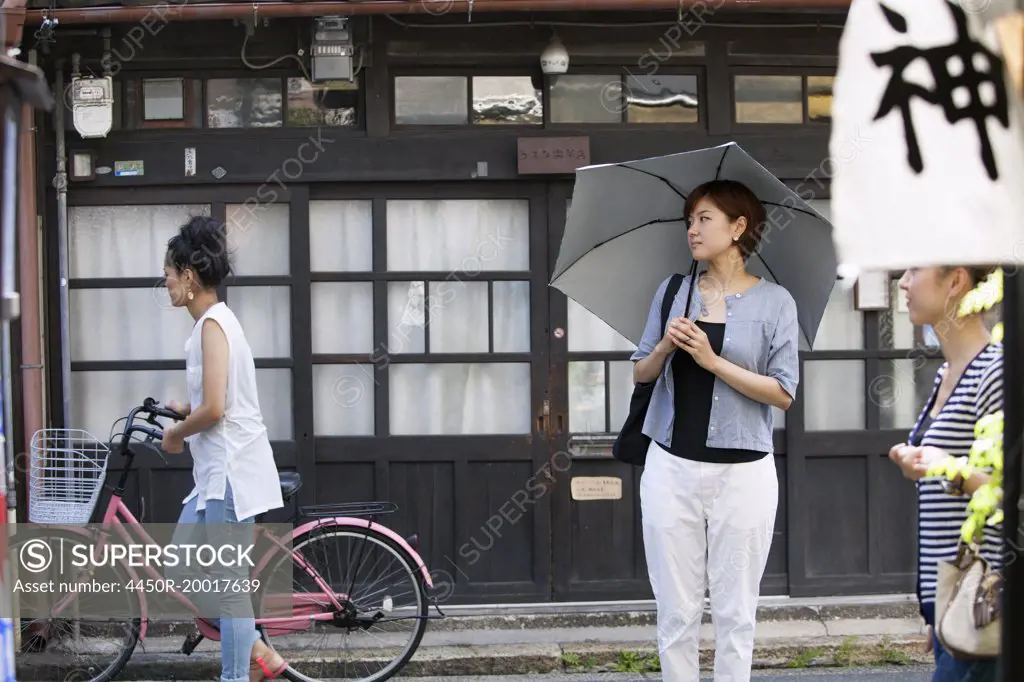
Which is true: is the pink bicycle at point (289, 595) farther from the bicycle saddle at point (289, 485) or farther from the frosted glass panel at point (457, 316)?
the frosted glass panel at point (457, 316)

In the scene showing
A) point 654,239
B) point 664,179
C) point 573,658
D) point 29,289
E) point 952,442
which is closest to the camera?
point 952,442

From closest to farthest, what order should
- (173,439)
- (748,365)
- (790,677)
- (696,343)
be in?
1. (696,343)
2. (748,365)
3. (173,439)
4. (790,677)

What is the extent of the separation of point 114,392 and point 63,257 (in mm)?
844

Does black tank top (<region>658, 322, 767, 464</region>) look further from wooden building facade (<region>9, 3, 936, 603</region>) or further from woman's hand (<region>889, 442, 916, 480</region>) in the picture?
wooden building facade (<region>9, 3, 936, 603</region>)


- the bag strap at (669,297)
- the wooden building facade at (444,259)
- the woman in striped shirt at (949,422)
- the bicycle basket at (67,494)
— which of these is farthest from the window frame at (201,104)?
the woman in striped shirt at (949,422)

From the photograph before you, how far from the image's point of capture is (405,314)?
253 inches

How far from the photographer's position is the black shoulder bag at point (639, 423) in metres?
4.21

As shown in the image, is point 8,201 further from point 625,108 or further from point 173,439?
point 625,108

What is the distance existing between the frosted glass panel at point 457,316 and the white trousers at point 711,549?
255cm

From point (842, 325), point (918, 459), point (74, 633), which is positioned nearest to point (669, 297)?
point (918, 459)

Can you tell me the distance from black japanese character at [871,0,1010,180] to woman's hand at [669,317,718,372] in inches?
62.0

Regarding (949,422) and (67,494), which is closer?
(949,422)

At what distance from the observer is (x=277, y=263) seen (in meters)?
6.39

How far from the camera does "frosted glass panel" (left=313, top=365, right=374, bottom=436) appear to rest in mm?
6398
